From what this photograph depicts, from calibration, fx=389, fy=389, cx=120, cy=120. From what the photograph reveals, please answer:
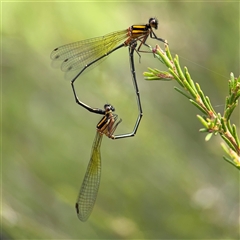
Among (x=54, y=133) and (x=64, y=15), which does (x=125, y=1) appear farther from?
(x=54, y=133)

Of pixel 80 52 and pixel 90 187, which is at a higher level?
pixel 80 52

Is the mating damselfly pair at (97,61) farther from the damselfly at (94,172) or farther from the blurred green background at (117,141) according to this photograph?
the blurred green background at (117,141)

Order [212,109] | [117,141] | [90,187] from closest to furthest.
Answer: [212,109]
[90,187]
[117,141]

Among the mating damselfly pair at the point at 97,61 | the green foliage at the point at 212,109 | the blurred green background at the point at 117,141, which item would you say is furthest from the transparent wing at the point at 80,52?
the green foliage at the point at 212,109

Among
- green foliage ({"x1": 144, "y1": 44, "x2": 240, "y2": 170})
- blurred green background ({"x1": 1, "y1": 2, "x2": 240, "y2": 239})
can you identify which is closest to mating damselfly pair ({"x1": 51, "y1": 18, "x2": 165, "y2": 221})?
blurred green background ({"x1": 1, "y1": 2, "x2": 240, "y2": 239})

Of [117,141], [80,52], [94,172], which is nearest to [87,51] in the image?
[80,52]

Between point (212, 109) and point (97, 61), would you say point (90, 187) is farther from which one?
point (212, 109)
